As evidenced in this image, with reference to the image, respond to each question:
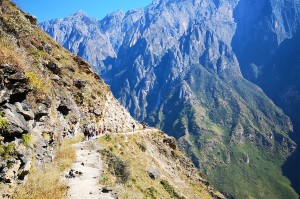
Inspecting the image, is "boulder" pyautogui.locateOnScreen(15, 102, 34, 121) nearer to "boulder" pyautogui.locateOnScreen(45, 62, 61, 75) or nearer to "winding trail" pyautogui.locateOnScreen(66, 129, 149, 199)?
"winding trail" pyautogui.locateOnScreen(66, 129, 149, 199)

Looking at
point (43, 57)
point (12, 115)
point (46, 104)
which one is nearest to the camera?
point (12, 115)

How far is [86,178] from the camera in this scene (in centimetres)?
2586

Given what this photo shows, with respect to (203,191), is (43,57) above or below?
above

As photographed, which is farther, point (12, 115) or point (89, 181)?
point (89, 181)

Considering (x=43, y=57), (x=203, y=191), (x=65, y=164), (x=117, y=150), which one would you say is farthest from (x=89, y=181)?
(x=203, y=191)

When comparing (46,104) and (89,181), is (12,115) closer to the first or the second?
(46,104)

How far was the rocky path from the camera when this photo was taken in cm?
2179

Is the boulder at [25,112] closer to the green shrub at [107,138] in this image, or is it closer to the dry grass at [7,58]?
the dry grass at [7,58]

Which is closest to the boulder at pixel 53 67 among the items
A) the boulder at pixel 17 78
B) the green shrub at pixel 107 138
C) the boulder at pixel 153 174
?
the green shrub at pixel 107 138

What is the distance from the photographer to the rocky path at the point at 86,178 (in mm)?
21791

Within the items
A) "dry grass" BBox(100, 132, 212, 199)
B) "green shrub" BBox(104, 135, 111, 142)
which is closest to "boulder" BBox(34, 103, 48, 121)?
"dry grass" BBox(100, 132, 212, 199)

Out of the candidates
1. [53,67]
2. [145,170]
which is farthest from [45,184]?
[53,67]

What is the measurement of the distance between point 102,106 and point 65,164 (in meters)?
37.9

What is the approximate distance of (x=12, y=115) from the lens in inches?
731
